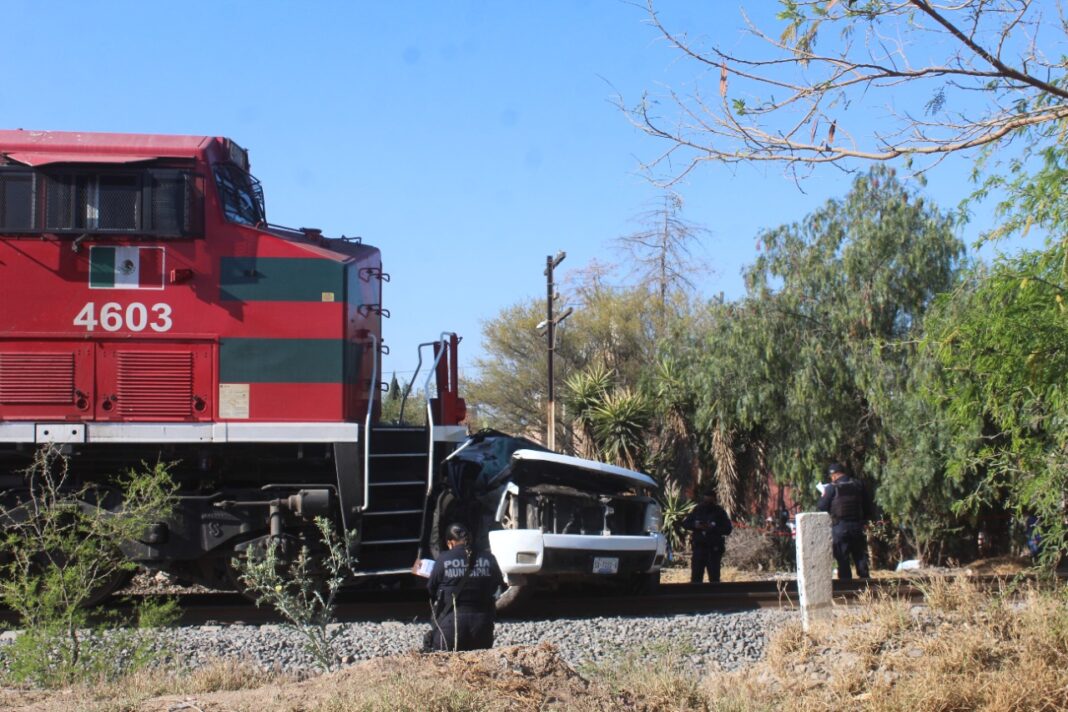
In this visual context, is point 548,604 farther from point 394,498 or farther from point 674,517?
point 674,517

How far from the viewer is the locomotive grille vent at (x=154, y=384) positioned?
31.6 feet

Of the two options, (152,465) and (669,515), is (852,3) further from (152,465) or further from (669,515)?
(669,515)

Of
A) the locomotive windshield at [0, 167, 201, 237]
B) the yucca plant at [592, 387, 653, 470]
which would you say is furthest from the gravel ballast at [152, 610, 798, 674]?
the yucca plant at [592, 387, 653, 470]

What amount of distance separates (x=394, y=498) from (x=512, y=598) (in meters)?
1.44

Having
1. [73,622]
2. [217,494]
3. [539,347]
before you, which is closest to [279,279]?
[217,494]

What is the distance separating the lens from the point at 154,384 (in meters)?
9.66

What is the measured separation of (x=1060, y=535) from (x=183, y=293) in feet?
25.2

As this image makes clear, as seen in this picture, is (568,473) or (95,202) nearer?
(95,202)

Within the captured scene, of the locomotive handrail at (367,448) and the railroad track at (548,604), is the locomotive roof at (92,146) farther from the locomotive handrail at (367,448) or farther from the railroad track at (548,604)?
the railroad track at (548,604)

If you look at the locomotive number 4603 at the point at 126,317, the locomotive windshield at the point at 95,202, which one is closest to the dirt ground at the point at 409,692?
the locomotive number 4603 at the point at 126,317

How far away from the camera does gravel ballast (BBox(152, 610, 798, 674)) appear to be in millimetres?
7738

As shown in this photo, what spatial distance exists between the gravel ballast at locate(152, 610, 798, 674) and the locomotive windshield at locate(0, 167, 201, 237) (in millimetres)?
3558

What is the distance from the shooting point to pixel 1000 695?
18.3 feet

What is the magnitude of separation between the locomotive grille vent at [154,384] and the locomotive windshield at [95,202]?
110cm
